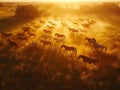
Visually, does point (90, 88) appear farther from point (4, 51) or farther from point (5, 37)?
point (5, 37)

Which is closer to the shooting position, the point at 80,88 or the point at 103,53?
the point at 80,88

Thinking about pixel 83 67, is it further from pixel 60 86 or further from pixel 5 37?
pixel 5 37

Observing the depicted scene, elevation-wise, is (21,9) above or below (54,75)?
below

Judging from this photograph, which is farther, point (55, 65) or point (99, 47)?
point (99, 47)

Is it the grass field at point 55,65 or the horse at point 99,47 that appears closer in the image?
the grass field at point 55,65

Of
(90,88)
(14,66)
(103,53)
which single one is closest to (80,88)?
(90,88)

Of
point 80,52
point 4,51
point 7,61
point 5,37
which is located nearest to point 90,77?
point 80,52

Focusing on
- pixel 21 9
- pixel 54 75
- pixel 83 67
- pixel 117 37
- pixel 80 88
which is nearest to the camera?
pixel 80 88

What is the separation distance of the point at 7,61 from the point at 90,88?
8841 millimetres

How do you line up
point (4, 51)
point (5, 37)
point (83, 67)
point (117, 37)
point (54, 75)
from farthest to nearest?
point (117, 37) → point (5, 37) → point (4, 51) → point (83, 67) → point (54, 75)

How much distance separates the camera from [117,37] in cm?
3566

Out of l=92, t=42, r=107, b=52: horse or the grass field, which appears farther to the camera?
l=92, t=42, r=107, b=52: horse

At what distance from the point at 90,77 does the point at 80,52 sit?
6.31 metres

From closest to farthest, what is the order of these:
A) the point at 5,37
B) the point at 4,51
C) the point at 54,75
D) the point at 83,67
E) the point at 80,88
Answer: the point at 80,88 < the point at 54,75 < the point at 83,67 < the point at 4,51 < the point at 5,37
